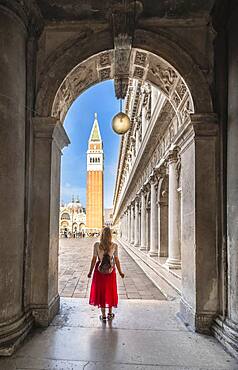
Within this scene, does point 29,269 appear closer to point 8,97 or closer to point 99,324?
point 99,324

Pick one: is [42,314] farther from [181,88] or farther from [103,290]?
[181,88]

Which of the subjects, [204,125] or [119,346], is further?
[204,125]

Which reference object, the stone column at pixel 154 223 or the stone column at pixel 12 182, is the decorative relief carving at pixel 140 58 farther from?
the stone column at pixel 154 223

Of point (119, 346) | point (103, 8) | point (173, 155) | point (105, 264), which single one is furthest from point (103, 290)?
point (173, 155)

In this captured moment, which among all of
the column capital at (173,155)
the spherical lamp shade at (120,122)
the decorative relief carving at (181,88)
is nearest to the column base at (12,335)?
the spherical lamp shade at (120,122)

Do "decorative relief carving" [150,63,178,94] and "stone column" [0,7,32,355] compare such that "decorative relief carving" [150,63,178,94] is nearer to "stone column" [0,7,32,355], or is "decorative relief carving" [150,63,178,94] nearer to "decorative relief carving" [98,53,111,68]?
"decorative relief carving" [98,53,111,68]

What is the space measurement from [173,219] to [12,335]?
7796 mm

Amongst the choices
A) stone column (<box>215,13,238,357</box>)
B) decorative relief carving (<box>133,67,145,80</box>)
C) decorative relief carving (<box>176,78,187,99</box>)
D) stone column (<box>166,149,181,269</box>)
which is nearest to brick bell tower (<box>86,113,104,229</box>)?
stone column (<box>166,149,181,269</box>)

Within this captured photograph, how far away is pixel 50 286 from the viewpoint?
515 centimetres

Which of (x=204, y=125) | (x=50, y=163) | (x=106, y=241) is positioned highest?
(x=204, y=125)

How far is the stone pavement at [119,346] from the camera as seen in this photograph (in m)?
3.60

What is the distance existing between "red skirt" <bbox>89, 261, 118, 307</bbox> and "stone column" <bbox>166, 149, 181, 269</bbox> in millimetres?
5709

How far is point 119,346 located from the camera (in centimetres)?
409

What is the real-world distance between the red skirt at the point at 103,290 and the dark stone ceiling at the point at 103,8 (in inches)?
155
